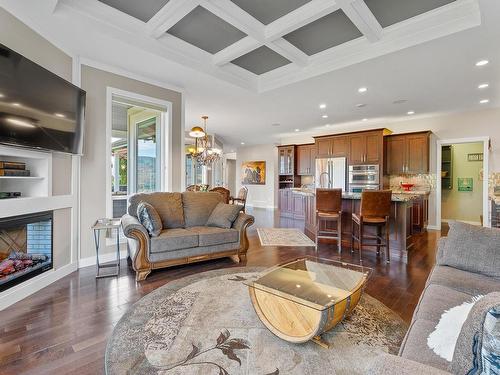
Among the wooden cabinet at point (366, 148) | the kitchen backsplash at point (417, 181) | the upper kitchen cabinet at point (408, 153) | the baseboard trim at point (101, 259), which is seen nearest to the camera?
the baseboard trim at point (101, 259)

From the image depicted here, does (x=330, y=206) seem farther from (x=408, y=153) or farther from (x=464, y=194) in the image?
(x=464, y=194)

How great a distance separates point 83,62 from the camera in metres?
3.35

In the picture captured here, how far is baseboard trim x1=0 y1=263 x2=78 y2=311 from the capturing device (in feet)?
7.67

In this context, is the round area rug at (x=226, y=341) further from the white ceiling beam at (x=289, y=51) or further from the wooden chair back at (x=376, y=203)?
the white ceiling beam at (x=289, y=51)

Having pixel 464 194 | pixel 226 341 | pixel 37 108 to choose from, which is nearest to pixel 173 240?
pixel 226 341

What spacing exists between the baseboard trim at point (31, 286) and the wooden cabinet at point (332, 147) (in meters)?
6.41

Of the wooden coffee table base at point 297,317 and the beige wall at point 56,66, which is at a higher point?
the beige wall at point 56,66

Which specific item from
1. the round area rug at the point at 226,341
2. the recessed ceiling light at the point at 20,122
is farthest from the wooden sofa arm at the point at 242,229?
the recessed ceiling light at the point at 20,122

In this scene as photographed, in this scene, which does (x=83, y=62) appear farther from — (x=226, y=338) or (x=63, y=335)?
(x=226, y=338)

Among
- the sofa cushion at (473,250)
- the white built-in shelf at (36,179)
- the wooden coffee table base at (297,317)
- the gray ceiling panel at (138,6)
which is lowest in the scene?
the wooden coffee table base at (297,317)

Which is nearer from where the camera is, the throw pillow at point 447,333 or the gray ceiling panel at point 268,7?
the throw pillow at point 447,333

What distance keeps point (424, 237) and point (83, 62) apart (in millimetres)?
6741

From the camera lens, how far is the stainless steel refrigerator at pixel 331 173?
22.9 feet

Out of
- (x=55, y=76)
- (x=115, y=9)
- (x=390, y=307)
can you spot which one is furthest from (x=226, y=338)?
(x=115, y=9)
